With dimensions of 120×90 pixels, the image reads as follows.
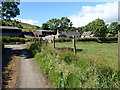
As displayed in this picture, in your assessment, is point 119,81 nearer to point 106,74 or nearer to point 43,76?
point 106,74

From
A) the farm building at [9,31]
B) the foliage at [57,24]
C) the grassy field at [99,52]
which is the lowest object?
the grassy field at [99,52]

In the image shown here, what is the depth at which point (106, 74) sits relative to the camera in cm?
592

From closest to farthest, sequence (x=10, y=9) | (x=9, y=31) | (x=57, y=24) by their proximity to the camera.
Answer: (x=10, y=9) < (x=9, y=31) < (x=57, y=24)

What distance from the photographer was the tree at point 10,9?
22141mm

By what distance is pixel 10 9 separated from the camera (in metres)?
22.9

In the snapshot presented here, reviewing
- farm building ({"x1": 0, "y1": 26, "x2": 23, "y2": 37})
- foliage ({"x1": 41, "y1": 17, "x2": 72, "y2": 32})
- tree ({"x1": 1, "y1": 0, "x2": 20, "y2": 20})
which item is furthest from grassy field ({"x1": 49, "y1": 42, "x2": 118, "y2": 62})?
foliage ({"x1": 41, "y1": 17, "x2": 72, "y2": 32})

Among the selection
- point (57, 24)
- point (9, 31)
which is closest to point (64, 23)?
point (57, 24)

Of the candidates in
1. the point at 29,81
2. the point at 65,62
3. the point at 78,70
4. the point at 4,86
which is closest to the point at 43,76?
the point at 29,81

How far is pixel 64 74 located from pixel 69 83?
0.74m

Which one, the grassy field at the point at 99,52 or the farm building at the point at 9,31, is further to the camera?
the farm building at the point at 9,31

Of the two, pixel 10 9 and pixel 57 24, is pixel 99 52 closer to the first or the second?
pixel 10 9

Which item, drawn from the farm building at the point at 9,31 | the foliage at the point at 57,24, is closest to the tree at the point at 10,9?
the farm building at the point at 9,31

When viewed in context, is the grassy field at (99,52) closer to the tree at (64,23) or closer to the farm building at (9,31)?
the farm building at (9,31)

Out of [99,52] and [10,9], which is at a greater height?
[10,9]
